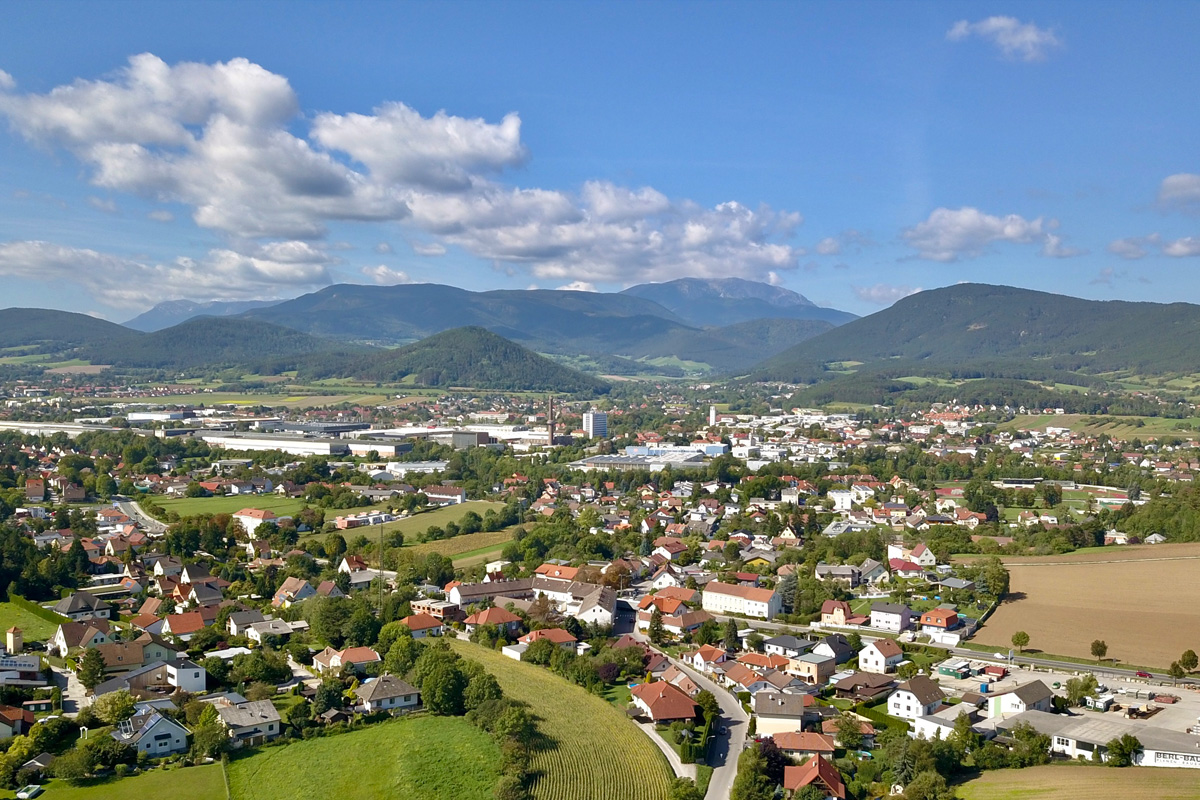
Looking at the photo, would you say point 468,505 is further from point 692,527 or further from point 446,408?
point 446,408

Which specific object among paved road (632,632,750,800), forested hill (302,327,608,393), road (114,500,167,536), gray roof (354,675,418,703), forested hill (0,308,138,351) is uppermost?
forested hill (0,308,138,351)

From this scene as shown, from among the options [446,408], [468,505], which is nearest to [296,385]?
[446,408]

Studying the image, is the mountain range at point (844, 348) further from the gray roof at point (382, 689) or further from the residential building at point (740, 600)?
the gray roof at point (382, 689)

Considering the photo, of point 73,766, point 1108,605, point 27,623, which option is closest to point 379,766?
point 73,766

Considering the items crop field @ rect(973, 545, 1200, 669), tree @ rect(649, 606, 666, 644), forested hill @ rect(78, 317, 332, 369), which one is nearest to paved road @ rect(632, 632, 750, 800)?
tree @ rect(649, 606, 666, 644)

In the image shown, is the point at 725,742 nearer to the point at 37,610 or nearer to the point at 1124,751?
the point at 1124,751

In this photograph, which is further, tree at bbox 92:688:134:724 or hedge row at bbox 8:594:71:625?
hedge row at bbox 8:594:71:625

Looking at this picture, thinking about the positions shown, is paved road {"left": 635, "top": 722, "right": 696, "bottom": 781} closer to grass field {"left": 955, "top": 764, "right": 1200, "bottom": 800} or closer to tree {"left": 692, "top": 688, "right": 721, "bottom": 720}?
tree {"left": 692, "top": 688, "right": 721, "bottom": 720}
